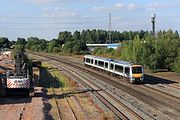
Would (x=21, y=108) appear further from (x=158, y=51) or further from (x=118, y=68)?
(x=158, y=51)

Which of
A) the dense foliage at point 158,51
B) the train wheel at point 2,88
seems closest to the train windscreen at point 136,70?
the train wheel at point 2,88

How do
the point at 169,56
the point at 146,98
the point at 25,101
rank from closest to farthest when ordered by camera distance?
1. the point at 25,101
2. the point at 146,98
3. the point at 169,56

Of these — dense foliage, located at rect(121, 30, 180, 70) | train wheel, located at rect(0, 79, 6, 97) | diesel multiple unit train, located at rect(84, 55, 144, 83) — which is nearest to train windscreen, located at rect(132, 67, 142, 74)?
diesel multiple unit train, located at rect(84, 55, 144, 83)

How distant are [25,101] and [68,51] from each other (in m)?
115

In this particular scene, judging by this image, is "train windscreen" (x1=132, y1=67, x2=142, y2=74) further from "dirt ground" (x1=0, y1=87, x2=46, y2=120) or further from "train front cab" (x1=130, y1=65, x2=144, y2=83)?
"dirt ground" (x1=0, y1=87, x2=46, y2=120)

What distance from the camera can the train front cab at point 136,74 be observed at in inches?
1831

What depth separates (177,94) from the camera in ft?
121

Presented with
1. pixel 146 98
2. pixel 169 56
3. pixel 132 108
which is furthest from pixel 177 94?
pixel 169 56

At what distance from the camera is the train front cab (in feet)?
153

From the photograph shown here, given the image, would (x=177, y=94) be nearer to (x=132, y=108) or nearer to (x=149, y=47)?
(x=132, y=108)

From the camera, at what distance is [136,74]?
46500 millimetres

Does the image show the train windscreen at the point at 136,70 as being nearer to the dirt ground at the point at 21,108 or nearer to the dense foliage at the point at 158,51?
the dirt ground at the point at 21,108

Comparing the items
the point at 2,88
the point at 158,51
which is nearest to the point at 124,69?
the point at 2,88

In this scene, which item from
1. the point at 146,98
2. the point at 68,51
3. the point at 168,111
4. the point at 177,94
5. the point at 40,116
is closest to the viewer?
the point at 40,116
